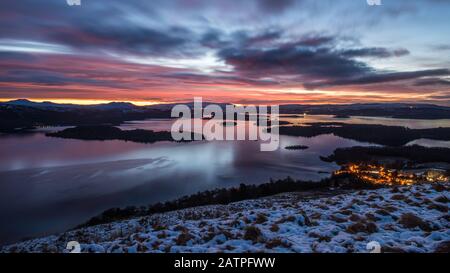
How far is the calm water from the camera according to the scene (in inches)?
1157

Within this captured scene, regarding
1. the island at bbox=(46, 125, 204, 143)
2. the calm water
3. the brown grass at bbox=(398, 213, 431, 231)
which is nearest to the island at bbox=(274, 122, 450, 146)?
the calm water

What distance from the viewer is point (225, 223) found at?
226 inches

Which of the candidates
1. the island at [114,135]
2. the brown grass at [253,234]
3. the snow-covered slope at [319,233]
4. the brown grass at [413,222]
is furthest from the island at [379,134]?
the brown grass at [253,234]

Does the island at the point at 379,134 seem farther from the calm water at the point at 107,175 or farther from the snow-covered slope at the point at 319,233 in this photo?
the snow-covered slope at the point at 319,233

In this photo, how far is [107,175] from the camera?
150 ft

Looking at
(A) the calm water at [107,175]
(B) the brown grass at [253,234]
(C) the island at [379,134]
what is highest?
(B) the brown grass at [253,234]

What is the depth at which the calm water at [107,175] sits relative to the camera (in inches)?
1157

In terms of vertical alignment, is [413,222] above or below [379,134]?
above

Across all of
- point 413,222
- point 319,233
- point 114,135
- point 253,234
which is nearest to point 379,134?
point 114,135

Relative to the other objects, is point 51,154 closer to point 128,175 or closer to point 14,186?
point 14,186

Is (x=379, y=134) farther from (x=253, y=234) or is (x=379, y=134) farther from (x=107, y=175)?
(x=253, y=234)

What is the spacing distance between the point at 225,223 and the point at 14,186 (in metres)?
47.1

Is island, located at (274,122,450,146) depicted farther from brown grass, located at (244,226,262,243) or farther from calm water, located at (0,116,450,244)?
brown grass, located at (244,226,262,243)
